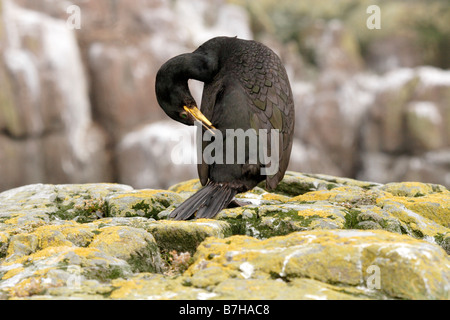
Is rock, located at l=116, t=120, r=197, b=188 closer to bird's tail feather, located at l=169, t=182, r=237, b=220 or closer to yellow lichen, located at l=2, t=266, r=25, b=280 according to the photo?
bird's tail feather, located at l=169, t=182, r=237, b=220

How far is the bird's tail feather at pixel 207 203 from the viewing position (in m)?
4.23

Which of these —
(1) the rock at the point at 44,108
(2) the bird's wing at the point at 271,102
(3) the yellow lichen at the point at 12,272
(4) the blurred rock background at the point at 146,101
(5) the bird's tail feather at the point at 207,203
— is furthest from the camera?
(4) the blurred rock background at the point at 146,101

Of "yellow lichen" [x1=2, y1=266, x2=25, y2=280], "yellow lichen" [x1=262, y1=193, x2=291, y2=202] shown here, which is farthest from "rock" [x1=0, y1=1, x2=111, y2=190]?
"yellow lichen" [x1=2, y1=266, x2=25, y2=280]

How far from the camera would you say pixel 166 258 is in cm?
350

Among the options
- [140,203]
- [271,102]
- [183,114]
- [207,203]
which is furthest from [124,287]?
[271,102]

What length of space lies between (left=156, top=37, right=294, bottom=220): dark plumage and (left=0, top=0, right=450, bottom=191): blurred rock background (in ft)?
40.3

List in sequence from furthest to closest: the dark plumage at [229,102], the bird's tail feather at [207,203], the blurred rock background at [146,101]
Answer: the blurred rock background at [146,101] < the dark plumage at [229,102] < the bird's tail feather at [207,203]

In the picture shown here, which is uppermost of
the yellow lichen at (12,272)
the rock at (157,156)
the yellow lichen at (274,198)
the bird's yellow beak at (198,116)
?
the bird's yellow beak at (198,116)

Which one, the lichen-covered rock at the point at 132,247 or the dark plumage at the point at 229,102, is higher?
the dark plumage at the point at 229,102

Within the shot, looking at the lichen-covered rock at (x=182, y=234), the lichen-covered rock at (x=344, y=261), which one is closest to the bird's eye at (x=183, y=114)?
the lichen-covered rock at (x=182, y=234)

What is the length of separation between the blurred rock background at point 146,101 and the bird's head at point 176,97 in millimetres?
12569

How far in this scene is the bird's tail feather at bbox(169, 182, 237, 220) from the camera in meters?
4.23

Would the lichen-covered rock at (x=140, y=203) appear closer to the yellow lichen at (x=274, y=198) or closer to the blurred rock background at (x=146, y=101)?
the yellow lichen at (x=274, y=198)

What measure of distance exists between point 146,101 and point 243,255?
15.7m
